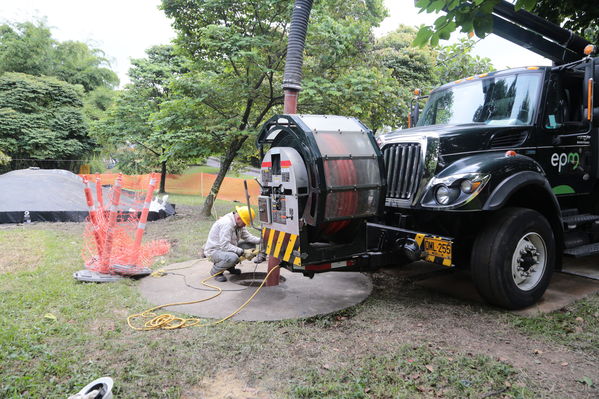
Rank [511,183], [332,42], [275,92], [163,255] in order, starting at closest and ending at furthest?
[511,183] → [163,255] → [332,42] → [275,92]

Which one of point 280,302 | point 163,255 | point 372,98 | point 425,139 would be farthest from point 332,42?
point 280,302

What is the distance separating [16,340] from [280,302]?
256cm

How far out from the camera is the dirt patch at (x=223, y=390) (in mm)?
2846

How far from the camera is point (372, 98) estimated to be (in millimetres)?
9523

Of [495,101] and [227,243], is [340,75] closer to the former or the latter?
[495,101]

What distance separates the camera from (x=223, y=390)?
2926 mm

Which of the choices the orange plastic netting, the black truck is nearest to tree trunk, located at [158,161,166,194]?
the orange plastic netting

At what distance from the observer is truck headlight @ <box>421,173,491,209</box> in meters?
4.06

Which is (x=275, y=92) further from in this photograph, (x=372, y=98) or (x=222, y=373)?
(x=222, y=373)

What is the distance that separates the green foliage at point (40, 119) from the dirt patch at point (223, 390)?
2524 cm

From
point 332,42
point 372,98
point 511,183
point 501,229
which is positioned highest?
point 332,42

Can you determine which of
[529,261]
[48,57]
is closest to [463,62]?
[529,261]

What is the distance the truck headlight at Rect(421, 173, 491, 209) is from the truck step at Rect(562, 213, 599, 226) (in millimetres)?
1923

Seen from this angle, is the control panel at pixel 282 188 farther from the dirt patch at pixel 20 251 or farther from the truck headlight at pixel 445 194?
the dirt patch at pixel 20 251
